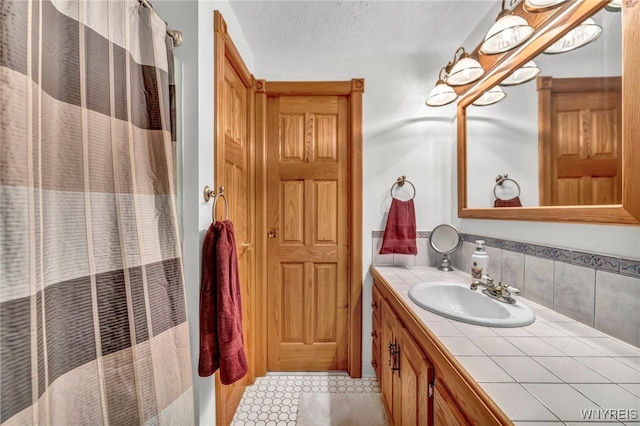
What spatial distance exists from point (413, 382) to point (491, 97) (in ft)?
4.70

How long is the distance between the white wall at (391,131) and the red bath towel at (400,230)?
0.10 meters

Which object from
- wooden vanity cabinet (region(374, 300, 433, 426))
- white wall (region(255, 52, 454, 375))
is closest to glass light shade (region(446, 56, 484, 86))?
white wall (region(255, 52, 454, 375))

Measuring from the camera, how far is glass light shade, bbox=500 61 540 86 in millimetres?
1041

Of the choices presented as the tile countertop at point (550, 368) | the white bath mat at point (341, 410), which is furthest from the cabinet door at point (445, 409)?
the white bath mat at point (341, 410)

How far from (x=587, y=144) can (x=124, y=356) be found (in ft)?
5.06

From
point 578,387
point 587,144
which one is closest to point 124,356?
point 578,387

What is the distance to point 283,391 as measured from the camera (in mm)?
1630

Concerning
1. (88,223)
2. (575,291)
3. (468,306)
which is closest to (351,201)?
(468,306)

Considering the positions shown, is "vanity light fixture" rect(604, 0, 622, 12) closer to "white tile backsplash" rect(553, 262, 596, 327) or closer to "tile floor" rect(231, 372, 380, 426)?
"white tile backsplash" rect(553, 262, 596, 327)

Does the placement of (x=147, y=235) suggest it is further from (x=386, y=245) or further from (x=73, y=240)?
(x=386, y=245)

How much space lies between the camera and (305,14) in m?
1.40

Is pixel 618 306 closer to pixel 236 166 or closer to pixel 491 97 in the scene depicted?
pixel 491 97

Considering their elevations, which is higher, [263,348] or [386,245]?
[386,245]

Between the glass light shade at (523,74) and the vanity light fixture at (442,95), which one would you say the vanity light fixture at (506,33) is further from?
the vanity light fixture at (442,95)
